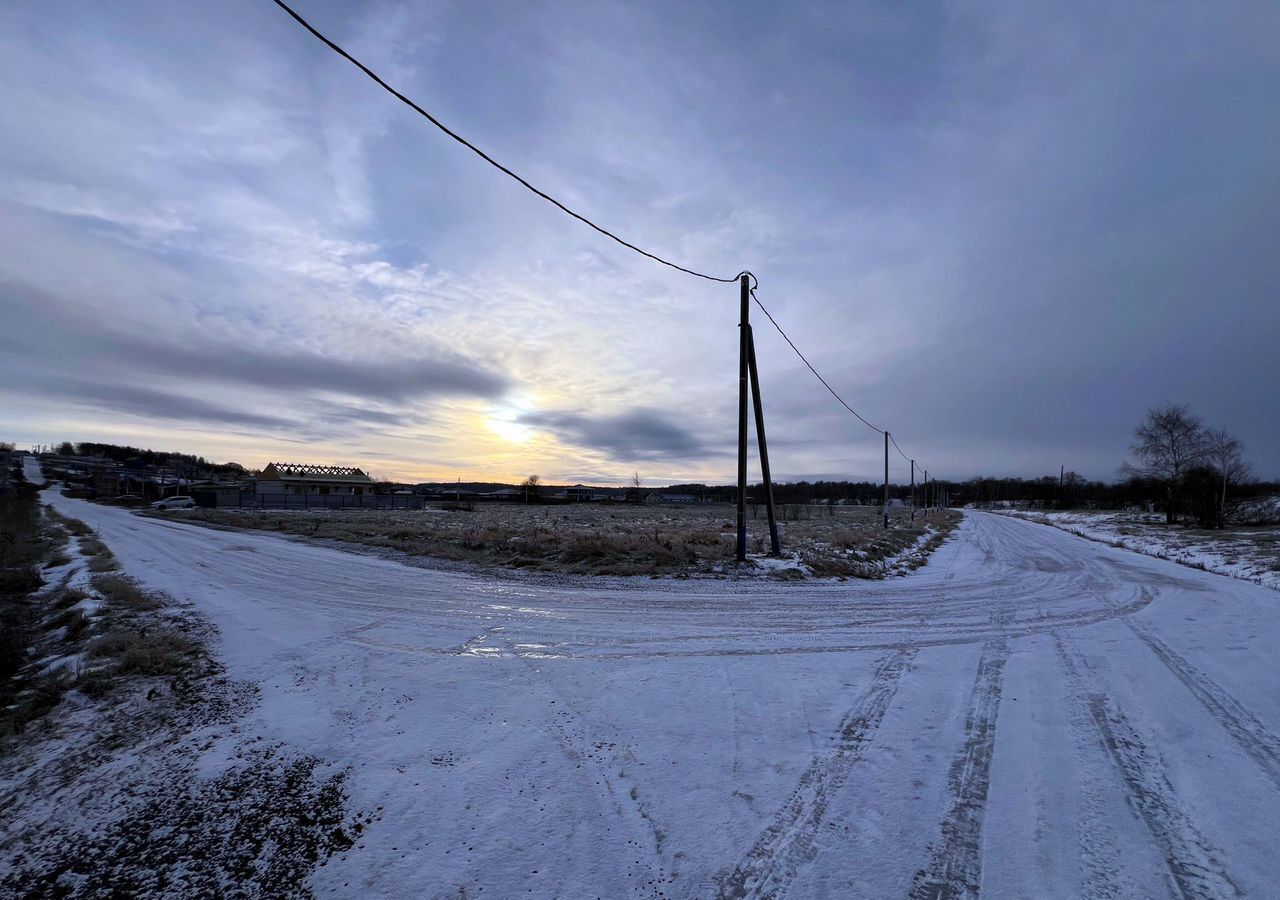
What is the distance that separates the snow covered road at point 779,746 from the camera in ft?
A: 8.71

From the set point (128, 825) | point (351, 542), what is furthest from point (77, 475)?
point (128, 825)

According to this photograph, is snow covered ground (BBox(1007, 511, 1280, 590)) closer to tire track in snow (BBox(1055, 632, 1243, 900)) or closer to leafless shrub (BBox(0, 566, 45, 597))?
tire track in snow (BBox(1055, 632, 1243, 900))

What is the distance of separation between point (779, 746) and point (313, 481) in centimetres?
10200

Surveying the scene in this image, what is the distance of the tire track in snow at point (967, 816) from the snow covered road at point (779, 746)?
0.6 inches

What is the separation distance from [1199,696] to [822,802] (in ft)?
14.3

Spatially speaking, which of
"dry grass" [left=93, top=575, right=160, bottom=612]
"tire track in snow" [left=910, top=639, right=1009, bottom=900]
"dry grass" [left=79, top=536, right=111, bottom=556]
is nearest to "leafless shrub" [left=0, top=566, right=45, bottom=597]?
"dry grass" [left=93, top=575, right=160, bottom=612]

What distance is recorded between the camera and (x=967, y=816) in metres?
3.08

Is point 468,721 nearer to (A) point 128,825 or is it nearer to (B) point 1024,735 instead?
(A) point 128,825

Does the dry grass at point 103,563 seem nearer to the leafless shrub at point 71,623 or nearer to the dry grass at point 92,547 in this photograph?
the dry grass at point 92,547

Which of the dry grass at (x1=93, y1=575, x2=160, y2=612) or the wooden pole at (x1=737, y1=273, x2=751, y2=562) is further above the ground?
the wooden pole at (x1=737, y1=273, x2=751, y2=562)

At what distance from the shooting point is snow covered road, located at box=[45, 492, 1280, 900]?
2.66m

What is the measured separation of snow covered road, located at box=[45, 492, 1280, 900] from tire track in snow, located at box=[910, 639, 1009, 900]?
0.02m

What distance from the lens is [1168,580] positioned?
43.5 ft

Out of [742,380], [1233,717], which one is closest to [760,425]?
[742,380]
